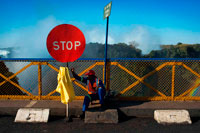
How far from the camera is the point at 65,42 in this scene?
5.14 meters

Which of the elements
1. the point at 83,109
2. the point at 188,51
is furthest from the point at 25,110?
the point at 188,51

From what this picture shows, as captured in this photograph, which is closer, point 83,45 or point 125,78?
point 83,45

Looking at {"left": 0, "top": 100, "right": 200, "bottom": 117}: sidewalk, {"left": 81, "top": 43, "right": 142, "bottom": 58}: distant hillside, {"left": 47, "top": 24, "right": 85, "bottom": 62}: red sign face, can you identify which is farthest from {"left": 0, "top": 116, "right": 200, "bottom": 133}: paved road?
{"left": 81, "top": 43, "right": 142, "bottom": 58}: distant hillside

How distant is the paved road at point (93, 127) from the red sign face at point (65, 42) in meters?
1.58

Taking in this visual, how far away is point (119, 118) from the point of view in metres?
5.34

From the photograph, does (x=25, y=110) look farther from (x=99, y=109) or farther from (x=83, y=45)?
(x=83, y=45)

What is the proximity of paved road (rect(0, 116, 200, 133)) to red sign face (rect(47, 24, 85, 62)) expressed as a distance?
1.58m

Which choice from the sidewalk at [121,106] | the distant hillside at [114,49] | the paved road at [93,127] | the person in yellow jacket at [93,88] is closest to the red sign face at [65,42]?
the person in yellow jacket at [93,88]

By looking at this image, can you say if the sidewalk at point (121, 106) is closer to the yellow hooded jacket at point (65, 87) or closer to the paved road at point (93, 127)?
the paved road at point (93, 127)

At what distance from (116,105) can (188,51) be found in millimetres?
46054

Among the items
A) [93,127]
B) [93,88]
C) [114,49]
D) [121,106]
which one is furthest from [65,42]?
[114,49]

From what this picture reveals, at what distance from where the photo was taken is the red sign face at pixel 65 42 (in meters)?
5.07

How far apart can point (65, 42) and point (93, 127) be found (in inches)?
84.2

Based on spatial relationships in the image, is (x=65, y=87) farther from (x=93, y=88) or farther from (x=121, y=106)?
(x=121, y=106)
